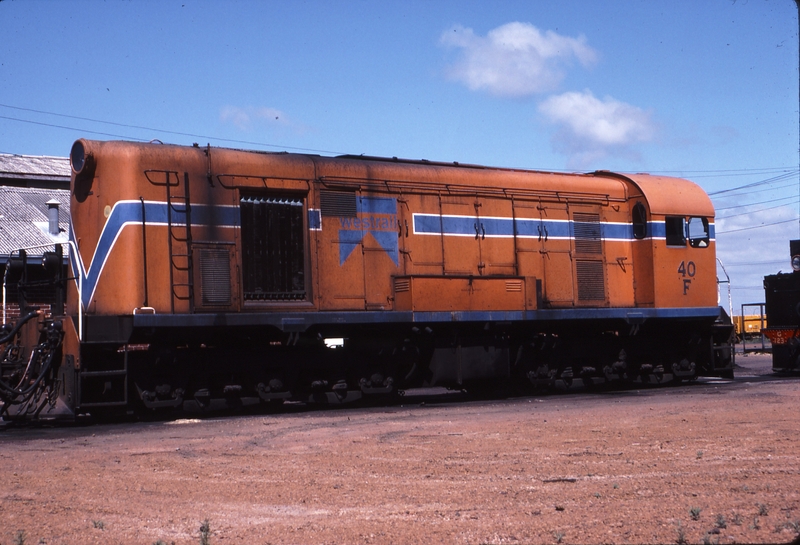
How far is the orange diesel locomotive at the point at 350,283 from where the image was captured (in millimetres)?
12523

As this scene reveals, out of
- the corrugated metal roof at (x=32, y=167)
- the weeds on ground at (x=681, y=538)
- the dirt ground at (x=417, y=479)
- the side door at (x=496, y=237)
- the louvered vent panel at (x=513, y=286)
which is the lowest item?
the dirt ground at (x=417, y=479)

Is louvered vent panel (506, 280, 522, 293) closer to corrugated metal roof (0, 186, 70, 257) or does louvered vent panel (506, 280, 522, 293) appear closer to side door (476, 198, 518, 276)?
side door (476, 198, 518, 276)

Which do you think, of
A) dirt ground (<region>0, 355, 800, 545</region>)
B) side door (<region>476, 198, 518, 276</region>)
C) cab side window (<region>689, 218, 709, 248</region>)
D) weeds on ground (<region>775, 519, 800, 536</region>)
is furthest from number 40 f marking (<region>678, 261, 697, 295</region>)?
weeds on ground (<region>775, 519, 800, 536</region>)

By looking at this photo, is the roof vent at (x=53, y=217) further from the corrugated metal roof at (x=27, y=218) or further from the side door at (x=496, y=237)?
the side door at (x=496, y=237)

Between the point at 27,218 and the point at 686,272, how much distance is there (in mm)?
15987

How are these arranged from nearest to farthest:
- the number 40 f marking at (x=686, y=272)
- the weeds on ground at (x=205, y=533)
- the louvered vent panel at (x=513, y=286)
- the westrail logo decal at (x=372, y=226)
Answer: the weeds on ground at (x=205, y=533), the westrail logo decal at (x=372, y=226), the louvered vent panel at (x=513, y=286), the number 40 f marking at (x=686, y=272)

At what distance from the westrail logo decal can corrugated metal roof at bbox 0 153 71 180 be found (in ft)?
57.5

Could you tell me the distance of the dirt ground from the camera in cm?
555

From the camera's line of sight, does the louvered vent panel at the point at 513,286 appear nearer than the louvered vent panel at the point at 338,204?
No

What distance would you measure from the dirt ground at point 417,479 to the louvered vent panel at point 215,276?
1765 millimetres

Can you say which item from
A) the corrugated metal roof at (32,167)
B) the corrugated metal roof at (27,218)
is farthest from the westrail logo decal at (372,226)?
the corrugated metal roof at (32,167)

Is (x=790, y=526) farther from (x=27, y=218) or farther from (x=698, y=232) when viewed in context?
(x=27, y=218)

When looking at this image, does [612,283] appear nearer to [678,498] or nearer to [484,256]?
[484,256]

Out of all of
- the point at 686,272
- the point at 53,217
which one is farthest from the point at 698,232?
the point at 53,217
